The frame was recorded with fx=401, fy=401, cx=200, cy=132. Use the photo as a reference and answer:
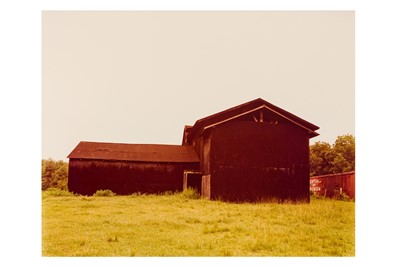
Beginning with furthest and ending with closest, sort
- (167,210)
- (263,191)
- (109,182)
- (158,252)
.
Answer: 1. (109,182)
2. (263,191)
3. (167,210)
4. (158,252)

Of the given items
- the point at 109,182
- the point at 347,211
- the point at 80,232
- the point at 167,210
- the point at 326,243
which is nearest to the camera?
the point at 326,243

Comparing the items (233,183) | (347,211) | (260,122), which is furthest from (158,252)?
(260,122)

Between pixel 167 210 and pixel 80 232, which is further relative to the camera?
pixel 167 210

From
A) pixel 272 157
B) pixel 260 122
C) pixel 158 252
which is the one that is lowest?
pixel 158 252

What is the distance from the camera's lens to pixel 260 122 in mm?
21766

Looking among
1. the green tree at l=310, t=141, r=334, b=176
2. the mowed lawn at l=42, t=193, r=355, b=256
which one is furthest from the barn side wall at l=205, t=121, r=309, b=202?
the green tree at l=310, t=141, r=334, b=176

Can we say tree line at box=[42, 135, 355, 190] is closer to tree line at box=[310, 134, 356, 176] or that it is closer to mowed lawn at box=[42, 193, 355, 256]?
tree line at box=[310, 134, 356, 176]

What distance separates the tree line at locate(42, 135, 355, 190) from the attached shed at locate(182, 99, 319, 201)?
7.78 m

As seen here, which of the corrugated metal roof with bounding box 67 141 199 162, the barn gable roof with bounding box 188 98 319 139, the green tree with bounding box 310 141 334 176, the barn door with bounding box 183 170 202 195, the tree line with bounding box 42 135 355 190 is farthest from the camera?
the green tree with bounding box 310 141 334 176

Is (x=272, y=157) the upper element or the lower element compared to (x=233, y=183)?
upper

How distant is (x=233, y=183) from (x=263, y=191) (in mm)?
1648

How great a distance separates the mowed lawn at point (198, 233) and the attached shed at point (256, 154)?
5.45m

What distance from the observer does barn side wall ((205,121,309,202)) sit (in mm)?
21266

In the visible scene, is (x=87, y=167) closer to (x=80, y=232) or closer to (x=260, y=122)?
(x=260, y=122)
